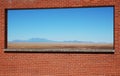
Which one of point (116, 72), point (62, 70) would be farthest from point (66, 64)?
point (116, 72)

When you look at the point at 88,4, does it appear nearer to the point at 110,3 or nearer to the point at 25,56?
the point at 110,3

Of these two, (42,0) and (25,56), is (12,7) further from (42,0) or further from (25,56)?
(25,56)

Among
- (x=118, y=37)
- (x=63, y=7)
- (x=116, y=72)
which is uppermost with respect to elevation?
(x=63, y=7)

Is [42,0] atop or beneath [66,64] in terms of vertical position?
atop

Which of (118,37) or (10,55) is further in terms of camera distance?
A: (10,55)

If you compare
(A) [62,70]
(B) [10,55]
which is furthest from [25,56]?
(A) [62,70]

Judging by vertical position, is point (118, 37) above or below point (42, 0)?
below
